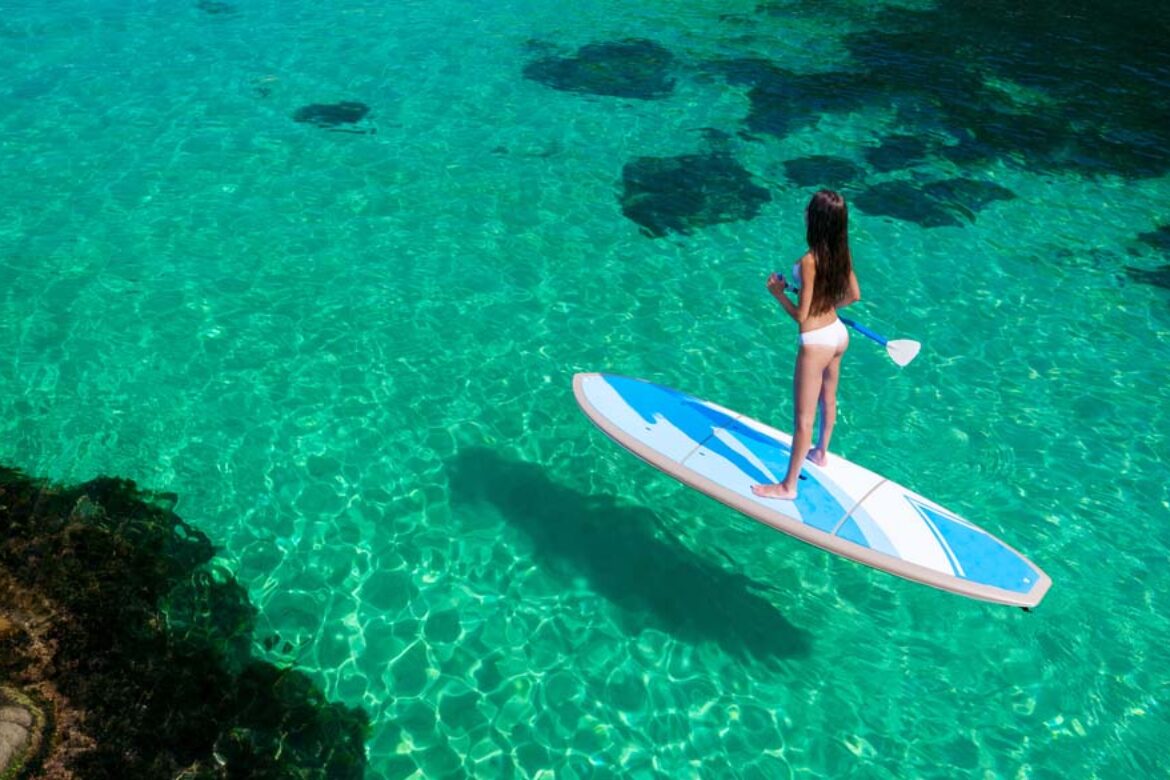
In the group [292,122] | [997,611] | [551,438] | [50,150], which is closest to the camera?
[997,611]

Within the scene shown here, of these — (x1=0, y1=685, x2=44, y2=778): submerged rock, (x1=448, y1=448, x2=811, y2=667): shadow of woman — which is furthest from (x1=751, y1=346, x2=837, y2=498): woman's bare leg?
(x1=0, y1=685, x2=44, y2=778): submerged rock

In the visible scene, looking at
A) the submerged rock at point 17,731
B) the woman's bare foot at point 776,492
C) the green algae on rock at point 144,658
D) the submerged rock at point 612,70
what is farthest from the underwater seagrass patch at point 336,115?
the submerged rock at point 17,731

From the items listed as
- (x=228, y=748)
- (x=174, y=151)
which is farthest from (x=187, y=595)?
(x=174, y=151)

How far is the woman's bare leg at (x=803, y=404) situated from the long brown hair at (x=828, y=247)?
1.45 ft

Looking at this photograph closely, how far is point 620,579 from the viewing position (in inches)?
365

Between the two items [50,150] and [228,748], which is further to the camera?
[50,150]

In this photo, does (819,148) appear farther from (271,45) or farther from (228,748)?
(228,748)

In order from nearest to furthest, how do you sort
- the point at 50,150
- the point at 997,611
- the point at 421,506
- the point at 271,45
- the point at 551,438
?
the point at 997,611, the point at 421,506, the point at 551,438, the point at 50,150, the point at 271,45

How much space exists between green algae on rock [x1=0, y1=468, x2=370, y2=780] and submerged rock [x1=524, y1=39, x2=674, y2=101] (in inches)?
546

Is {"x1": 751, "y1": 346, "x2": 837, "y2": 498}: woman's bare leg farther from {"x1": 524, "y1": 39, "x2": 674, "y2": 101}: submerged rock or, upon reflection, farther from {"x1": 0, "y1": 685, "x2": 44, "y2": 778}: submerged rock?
{"x1": 524, "y1": 39, "x2": 674, "y2": 101}: submerged rock

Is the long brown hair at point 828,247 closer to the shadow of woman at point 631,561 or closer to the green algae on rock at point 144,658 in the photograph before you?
the shadow of woman at point 631,561

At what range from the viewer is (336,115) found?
17578 mm

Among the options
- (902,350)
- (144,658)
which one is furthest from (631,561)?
(144,658)

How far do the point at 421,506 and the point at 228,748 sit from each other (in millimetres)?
3250
